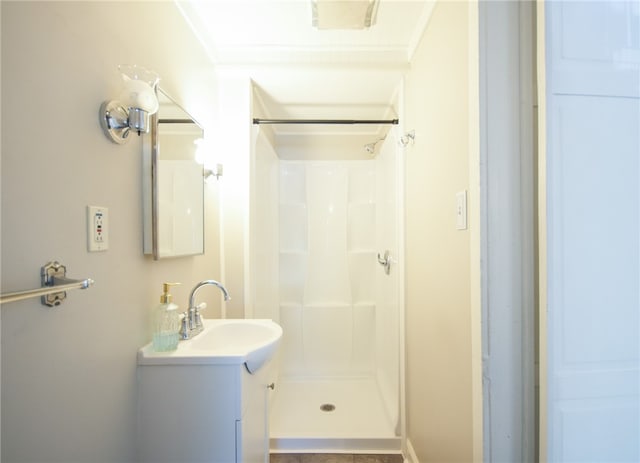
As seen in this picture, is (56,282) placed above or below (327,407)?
above

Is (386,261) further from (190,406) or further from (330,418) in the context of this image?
(190,406)

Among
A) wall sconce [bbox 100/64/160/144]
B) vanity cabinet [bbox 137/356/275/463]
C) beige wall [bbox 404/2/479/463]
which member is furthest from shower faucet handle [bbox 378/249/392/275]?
wall sconce [bbox 100/64/160/144]

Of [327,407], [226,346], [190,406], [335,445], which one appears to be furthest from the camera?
[327,407]

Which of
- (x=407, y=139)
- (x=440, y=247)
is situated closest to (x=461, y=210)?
(x=440, y=247)

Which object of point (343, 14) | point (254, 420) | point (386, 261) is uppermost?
point (343, 14)

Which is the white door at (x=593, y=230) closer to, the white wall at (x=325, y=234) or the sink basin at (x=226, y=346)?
the sink basin at (x=226, y=346)

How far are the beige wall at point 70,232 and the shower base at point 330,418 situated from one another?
114 centimetres

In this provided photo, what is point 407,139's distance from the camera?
1.54 m

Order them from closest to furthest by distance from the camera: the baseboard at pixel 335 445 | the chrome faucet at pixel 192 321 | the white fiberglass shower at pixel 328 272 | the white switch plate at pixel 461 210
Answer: the white switch plate at pixel 461 210 → the chrome faucet at pixel 192 321 → the baseboard at pixel 335 445 → the white fiberglass shower at pixel 328 272

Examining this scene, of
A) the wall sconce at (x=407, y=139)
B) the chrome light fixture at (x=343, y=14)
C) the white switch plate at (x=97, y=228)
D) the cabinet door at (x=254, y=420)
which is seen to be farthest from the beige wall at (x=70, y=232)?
the wall sconce at (x=407, y=139)

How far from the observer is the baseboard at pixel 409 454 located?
1503 millimetres

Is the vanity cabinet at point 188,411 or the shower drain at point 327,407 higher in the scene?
the vanity cabinet at point 188,411

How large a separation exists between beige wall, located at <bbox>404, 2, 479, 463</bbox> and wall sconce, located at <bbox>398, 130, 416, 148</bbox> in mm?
40

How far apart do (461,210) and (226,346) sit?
3.85 feet
